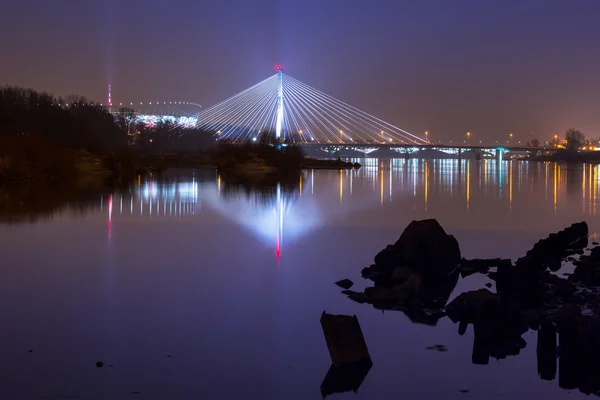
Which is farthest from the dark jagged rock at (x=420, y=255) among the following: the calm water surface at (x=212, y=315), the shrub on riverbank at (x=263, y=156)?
the shrub on riverbank at (x=263, y=156)

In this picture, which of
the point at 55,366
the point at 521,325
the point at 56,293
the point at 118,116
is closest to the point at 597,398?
the point at 521,325

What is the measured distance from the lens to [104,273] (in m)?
8.47

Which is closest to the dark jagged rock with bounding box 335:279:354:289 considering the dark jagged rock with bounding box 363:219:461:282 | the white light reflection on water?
the dark jagged rock with bounding box 363:219:461:282

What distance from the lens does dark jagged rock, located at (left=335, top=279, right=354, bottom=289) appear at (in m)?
7.86

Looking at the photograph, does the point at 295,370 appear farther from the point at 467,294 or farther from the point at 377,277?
the point at 377,277

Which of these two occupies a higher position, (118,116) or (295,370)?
(118,116)

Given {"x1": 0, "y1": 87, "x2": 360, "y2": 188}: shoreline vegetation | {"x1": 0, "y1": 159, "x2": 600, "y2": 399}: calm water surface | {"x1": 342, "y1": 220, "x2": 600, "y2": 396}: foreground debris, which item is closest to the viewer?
{"x1": 0, "y1": 159, "x2": 600, "y2": 399}: calm water surface

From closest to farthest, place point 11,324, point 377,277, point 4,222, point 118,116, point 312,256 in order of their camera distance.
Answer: point 11,324, point 377,277, point 312,256, point 4,222, point 118,116

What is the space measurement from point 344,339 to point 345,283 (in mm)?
2714

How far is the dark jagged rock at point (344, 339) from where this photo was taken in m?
5.20

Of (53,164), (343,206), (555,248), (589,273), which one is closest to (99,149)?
(53,164)

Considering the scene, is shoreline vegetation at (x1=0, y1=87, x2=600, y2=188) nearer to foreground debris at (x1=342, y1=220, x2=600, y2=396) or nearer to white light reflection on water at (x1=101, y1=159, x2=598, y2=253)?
white light reflection on water at (x1=101, y1=159, x2=598, y2=253)

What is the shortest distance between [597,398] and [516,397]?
53 centimetres

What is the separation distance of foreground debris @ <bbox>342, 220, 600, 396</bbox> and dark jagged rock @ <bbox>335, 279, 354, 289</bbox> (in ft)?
0.85
